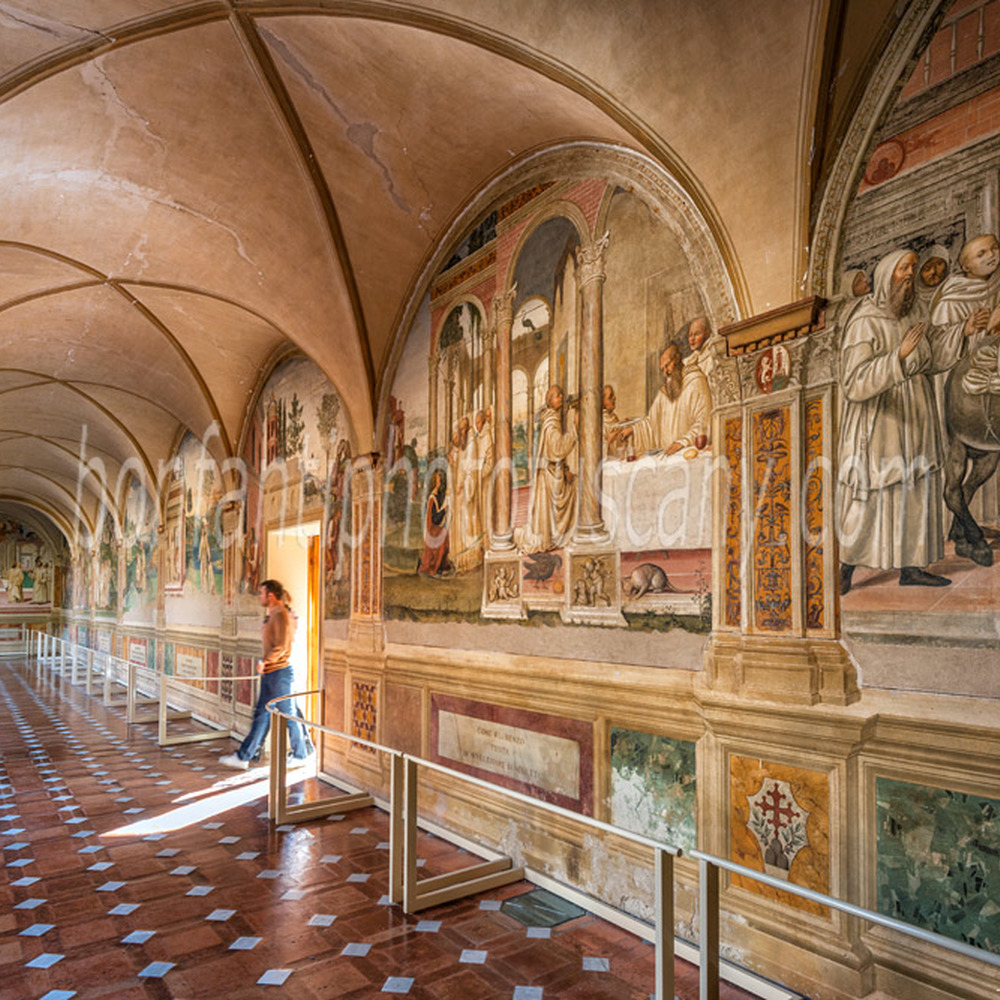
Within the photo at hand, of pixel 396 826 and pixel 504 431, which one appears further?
pixel 504 431

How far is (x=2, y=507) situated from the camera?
3031 centimetres

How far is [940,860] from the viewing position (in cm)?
348

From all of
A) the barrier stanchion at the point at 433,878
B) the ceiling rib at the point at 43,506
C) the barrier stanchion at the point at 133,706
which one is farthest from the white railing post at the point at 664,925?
the ceiling rib at the point at 43,506

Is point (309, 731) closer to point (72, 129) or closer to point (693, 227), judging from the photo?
point (72, 129)

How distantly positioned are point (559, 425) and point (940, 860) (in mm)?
3471

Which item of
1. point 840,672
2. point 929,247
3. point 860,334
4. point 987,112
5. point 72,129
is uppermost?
point 72,129

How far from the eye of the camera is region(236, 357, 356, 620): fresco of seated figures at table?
906cm

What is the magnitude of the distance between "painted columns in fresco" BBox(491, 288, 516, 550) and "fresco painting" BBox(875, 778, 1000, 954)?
328 cm

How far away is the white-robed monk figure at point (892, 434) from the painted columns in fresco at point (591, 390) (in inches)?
69.5

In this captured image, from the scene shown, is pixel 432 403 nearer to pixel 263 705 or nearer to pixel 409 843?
pixel 409 843

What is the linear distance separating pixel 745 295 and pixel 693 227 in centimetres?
71

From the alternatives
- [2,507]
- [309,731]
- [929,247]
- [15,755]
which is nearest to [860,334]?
[929,247]

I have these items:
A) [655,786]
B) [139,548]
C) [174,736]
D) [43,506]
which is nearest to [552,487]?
[655,786]

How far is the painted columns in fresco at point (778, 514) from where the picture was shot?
401 centimetres
